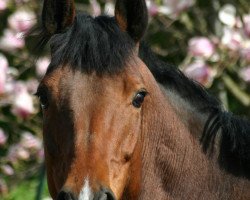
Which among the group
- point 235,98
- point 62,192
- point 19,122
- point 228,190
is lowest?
point 19,122

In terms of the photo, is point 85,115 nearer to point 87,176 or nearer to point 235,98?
point 87,176

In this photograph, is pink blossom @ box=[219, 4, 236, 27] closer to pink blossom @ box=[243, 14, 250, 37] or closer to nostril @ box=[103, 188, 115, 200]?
pink blossom @ box=[243, 14, 250, 37]

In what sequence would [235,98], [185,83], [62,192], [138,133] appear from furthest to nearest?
[235,98] → [185,83] → [138,133] → [62,192]

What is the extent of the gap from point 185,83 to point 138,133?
0.48 meters

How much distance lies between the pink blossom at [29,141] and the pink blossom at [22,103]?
464 millimetres

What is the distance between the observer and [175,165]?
523cm

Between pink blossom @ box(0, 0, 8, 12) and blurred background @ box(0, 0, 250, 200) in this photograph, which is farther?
pink blossom @ box(0, 0, 8, 12)

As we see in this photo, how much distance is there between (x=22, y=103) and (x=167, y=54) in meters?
1.13

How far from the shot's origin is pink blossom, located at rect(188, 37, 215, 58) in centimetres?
705

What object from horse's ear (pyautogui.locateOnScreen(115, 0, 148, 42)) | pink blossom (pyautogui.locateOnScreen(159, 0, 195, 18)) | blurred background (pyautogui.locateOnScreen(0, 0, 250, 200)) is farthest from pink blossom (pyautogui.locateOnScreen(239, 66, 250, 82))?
horse's ear (pyautogui.locateOnScreen(115, 0, 148, 42))

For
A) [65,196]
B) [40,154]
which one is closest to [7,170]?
[40,154]

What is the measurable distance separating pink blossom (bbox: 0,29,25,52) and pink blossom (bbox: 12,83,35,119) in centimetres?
33

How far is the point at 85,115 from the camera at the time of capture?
15.9 ft

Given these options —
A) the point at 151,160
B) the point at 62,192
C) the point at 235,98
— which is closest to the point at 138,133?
the point at 151,160
